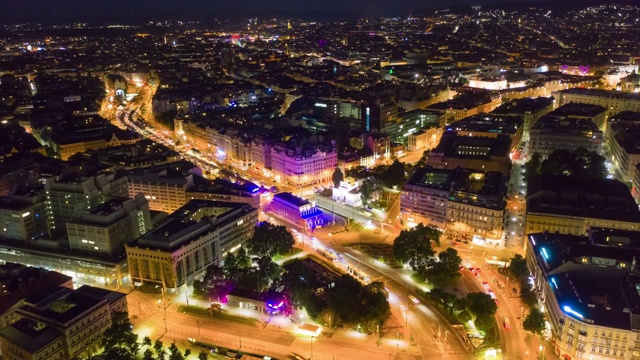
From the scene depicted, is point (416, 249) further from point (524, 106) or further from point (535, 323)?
point (524, 106)

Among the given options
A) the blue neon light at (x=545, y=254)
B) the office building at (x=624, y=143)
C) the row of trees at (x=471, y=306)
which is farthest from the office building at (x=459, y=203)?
the office building at (x=624, y=143)

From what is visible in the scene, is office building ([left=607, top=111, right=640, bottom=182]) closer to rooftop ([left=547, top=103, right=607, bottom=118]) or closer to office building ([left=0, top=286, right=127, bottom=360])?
rooftop ([left=547, top=103, right=607, bottom=118])

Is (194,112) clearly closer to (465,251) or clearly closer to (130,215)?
(130,215)

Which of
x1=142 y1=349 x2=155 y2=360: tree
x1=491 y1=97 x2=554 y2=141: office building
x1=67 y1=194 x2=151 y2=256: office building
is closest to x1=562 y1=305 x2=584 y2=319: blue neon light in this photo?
x1=142 y1=349 x2=155 y2=360: tree

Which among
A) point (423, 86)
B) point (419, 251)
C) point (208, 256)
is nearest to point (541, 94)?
point (423, 86)

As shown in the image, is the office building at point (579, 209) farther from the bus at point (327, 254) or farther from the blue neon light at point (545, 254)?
the bus at point (327, 254)

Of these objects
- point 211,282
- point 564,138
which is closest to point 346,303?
point 211,282
